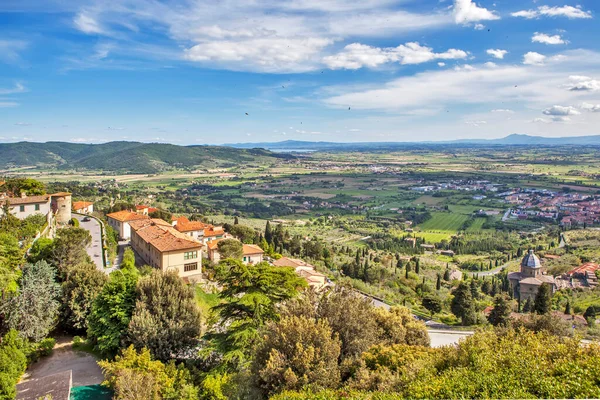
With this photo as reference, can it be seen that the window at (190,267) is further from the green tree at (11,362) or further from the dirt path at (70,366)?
the green tree at (11,362)

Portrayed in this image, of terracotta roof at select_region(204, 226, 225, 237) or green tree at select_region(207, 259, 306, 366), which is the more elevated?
green tree at select_region(207, 259, 306, 366)

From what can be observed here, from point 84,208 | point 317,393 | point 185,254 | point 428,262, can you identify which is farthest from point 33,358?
point 428,262

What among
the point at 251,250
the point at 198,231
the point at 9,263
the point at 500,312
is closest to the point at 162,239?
the point at 9,263

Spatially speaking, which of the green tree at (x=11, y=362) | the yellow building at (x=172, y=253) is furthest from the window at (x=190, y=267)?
the green tree at (x=11, y=362)

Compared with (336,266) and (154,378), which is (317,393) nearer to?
(154,378)

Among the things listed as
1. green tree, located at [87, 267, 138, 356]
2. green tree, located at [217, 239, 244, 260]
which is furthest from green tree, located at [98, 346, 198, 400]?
green tree, located at [217, 239, 244, 260]

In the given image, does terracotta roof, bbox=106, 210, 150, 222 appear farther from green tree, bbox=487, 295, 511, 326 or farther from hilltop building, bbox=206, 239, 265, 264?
green tree, bbox=487, 295, 511, 326
